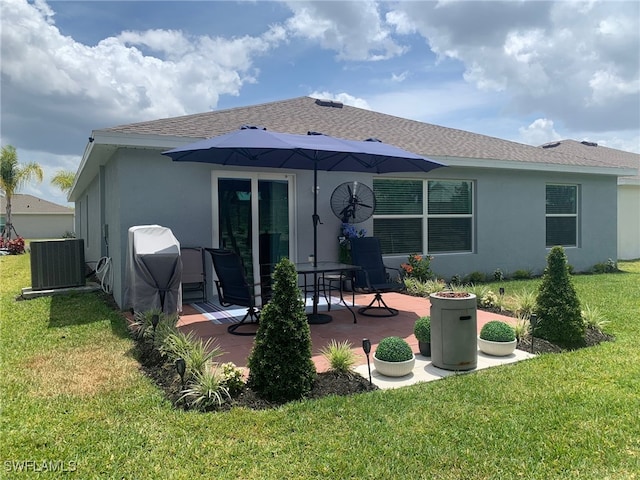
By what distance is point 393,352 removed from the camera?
4.04 metres

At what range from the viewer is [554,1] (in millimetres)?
8523

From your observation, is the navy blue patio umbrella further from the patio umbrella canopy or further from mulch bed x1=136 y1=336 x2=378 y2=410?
mulch bed x1=136 y1=336 x2=378 y2=410

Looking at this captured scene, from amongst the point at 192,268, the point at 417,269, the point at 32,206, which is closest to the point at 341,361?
the point at 192,268

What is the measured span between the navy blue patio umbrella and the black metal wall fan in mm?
1069

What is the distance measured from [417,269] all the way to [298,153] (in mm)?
4268

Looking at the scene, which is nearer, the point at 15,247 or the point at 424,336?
the point at 424,336

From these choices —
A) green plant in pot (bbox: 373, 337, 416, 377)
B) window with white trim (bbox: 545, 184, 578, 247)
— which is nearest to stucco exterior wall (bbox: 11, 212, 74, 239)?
window with white trim (bbox: 545, 184, 578, 247)

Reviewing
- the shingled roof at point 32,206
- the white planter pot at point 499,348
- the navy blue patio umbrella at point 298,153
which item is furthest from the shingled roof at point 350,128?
the shingled roof at point 32,206

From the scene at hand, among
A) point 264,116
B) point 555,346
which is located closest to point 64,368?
point 555,346

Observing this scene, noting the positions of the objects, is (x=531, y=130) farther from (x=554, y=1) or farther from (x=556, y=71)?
(x=554, y=1)

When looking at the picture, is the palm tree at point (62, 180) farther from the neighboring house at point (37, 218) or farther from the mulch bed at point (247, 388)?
the mulch bed at point (247, 388)

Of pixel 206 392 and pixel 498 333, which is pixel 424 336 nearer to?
pixel 498 333

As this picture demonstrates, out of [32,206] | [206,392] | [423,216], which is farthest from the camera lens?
[32,206]

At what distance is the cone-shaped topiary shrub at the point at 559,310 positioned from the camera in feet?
16.1
